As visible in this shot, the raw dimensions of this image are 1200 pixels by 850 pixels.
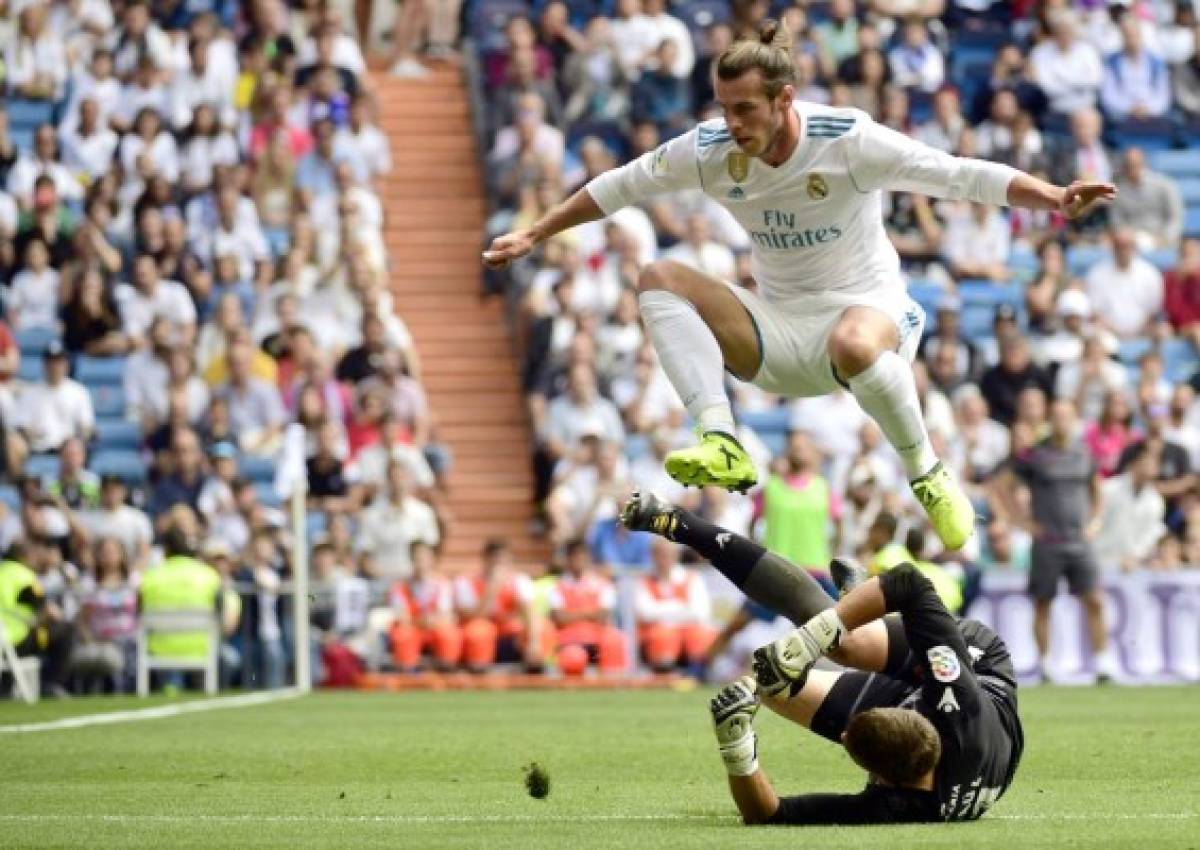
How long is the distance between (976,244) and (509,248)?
14.5 m

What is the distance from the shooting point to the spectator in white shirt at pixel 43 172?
25516 mm

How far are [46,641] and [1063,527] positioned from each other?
803 cm

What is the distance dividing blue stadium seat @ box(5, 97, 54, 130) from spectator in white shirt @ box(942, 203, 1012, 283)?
343 inches

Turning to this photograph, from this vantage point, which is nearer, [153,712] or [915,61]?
[153,712]

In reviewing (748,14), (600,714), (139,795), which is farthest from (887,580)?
(748,14)

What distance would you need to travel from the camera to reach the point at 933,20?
28375 mm

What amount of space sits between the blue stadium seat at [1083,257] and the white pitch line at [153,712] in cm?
877

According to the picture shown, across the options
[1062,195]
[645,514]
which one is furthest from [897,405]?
[1062,195]

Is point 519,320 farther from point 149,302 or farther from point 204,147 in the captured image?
point 149,302

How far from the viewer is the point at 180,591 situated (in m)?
21.5

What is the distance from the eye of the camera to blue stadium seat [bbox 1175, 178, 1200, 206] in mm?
27391

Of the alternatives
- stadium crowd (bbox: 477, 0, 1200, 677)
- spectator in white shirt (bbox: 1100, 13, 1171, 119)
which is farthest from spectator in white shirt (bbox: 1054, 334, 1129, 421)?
spectator in white shirt (bbox: 1100, 13, 1171, 119)

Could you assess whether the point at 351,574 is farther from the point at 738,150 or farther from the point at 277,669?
the point at 738,150

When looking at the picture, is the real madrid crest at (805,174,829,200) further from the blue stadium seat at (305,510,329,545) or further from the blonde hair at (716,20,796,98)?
the blue stadium seat at (305,510,329,545)
